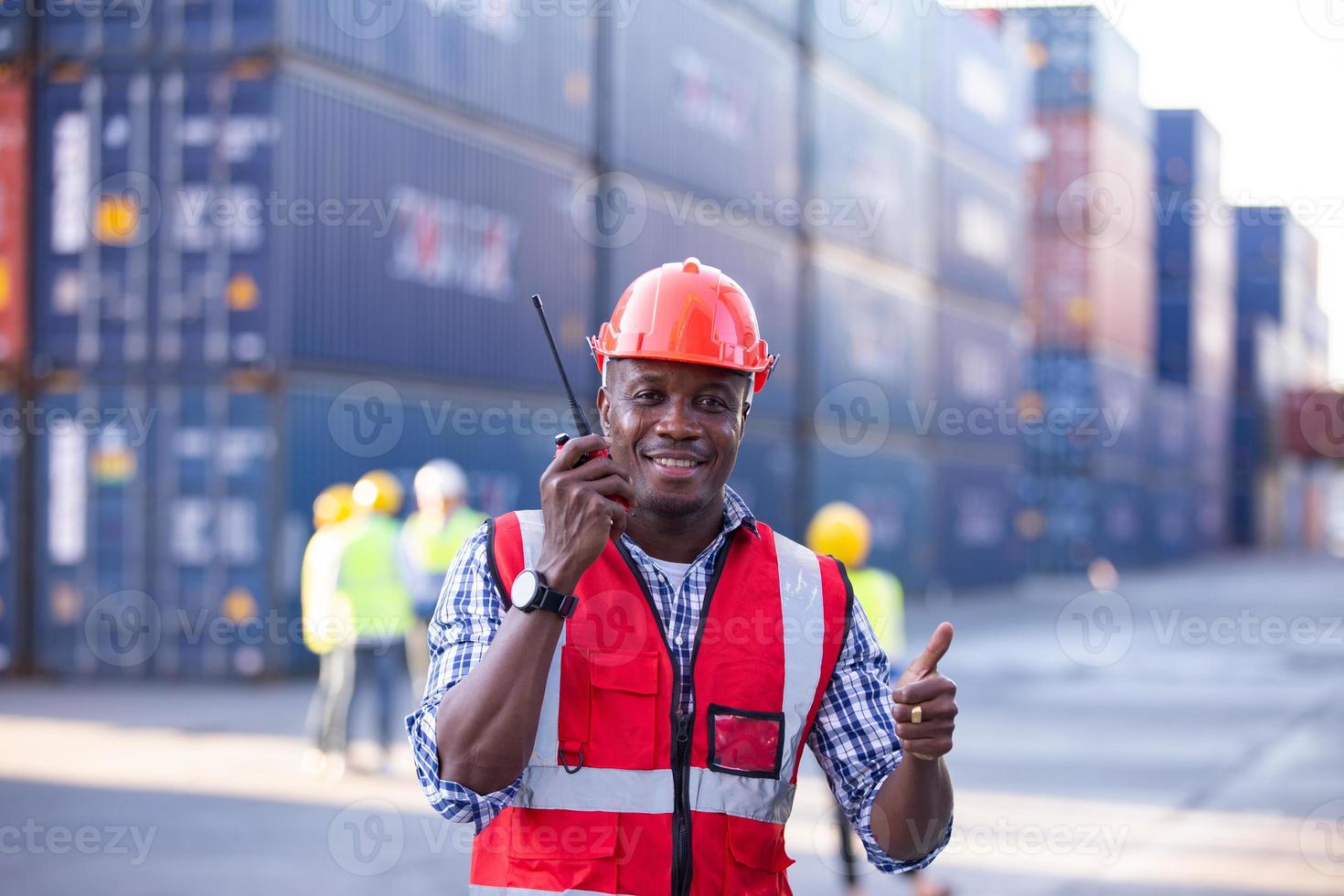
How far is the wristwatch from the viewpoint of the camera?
6.64 ft

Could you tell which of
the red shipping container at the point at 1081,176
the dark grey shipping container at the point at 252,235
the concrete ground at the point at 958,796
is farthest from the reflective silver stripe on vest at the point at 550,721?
the red shipping container at the point at 1081,176

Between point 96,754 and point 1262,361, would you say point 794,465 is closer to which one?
point 96,754

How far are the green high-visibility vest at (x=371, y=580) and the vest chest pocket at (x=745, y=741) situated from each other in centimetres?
688

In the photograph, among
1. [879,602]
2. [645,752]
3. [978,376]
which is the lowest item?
[879,602]

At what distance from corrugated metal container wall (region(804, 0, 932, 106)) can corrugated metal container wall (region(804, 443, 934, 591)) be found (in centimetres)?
730

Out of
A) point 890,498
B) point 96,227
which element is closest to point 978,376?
point 890,498


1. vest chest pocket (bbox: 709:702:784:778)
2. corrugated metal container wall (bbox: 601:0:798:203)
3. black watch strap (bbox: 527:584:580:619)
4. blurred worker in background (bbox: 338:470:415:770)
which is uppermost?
corrugated metal container wall (bbox: 601:0:798:203)

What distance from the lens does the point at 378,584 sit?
883 cm

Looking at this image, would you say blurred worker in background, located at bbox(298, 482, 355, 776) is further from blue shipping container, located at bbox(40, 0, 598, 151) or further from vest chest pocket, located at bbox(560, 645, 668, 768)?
blue shipping container, located at bbox(40, 0, 598, 151)

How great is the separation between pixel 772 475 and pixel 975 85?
13.6 meters

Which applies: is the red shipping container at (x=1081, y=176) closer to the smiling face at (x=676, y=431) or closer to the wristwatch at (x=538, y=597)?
the smiling face at (x=676, y=431)

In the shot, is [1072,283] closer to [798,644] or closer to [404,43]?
[404,43]

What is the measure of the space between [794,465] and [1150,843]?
17208mm

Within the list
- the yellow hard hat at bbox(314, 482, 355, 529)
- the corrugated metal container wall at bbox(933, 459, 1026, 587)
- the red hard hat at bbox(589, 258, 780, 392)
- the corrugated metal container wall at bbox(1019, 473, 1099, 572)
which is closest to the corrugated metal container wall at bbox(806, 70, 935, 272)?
the corrugated metal container wall at bbox(933, 459, 1026, 587)
